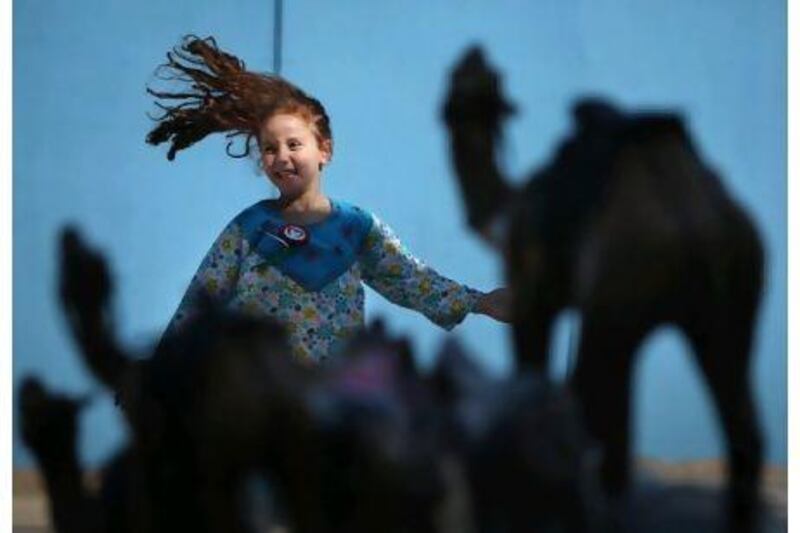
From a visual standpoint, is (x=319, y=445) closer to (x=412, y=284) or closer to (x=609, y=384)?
(x=412, y=284)

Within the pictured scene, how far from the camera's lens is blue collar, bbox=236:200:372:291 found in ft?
8.25

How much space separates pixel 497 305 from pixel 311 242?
40cm

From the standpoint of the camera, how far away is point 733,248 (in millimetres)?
2350

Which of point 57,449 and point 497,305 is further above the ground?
point 497,305

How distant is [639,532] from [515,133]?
792 millimetres

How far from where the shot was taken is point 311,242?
253cm

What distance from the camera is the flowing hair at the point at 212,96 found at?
8.22 feet

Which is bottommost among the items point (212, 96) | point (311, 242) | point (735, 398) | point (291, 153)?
point (735, 398)

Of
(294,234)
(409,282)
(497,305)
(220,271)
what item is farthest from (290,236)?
(497,305)

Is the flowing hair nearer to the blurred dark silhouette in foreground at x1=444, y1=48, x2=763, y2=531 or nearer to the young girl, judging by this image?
the young girl

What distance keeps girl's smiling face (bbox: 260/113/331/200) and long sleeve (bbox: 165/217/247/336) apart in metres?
0.13

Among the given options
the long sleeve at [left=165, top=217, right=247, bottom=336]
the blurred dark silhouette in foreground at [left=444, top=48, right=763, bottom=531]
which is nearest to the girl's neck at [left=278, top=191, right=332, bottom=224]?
the long sleeve at [left=165, top=217, right=247, bottom=336]

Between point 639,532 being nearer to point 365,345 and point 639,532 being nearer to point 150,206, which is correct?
point 365,345

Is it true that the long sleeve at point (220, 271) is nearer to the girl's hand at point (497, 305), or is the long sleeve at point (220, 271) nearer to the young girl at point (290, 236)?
the young girl at point (290, 236)
